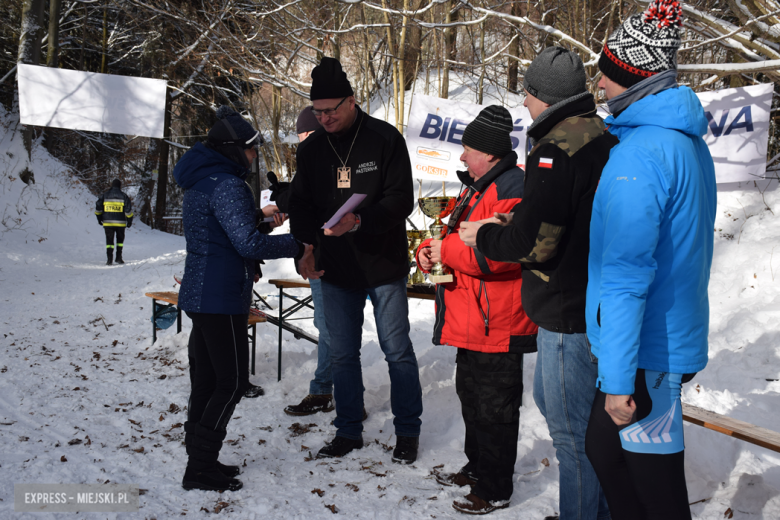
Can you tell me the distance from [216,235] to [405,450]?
171 centimetres

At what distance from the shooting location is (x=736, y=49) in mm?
6098

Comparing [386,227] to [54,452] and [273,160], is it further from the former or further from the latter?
[273,160]

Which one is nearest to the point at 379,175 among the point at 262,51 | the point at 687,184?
the point at 687,184

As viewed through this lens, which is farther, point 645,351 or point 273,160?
point 273,160

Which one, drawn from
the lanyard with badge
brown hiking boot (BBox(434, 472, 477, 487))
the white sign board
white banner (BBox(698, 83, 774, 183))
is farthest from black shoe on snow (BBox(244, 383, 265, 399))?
white banner (BBox(698, 83, 774, 183))

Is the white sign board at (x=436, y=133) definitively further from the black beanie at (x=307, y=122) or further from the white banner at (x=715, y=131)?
the black beanie at (x=307, y=122)

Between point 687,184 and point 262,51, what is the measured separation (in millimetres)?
14322

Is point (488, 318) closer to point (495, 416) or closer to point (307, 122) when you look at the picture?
point (495, 416)

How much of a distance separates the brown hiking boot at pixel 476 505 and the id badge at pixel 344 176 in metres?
1.88

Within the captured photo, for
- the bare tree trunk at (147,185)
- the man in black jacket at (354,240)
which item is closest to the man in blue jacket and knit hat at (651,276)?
the man in black jacket at (354,240)

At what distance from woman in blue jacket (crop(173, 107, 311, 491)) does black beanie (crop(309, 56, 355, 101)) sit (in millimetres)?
511

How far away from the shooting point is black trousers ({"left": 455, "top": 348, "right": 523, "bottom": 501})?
2691 mm

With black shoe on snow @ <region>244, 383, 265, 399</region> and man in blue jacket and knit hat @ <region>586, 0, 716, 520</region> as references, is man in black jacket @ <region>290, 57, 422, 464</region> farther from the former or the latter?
man in blue jacket and knit hat @ <region>586, 0, 716, 520</region>

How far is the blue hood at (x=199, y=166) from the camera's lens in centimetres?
288
